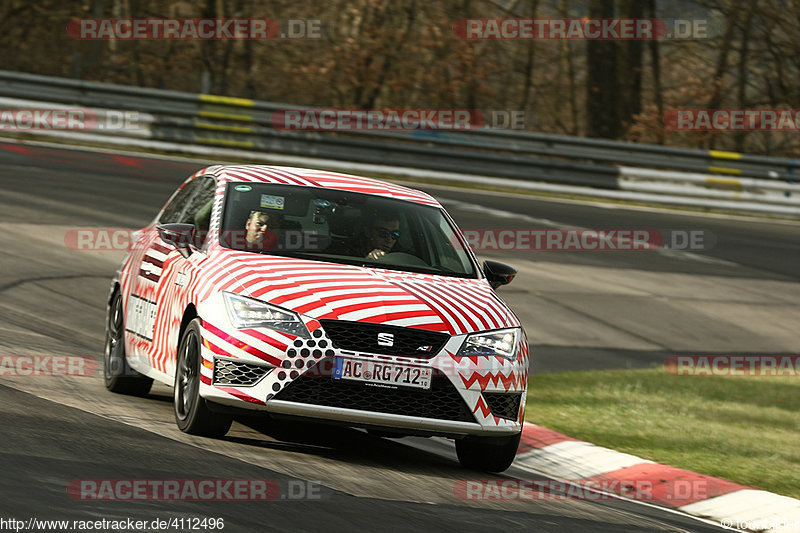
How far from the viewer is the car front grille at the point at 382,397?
281 inches

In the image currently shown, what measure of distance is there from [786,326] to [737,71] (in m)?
17.7

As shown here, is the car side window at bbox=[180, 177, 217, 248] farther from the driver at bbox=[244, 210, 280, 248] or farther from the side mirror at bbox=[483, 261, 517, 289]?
the side mirror at bbox=[483, 261, 517, 289]

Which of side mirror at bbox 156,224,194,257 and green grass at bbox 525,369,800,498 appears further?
green grass at bbox 525,369,800,498

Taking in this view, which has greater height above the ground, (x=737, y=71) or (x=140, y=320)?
(x=737, y=71)

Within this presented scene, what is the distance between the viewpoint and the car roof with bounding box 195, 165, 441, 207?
8703 millimetres

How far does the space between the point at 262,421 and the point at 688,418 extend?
13.0ft

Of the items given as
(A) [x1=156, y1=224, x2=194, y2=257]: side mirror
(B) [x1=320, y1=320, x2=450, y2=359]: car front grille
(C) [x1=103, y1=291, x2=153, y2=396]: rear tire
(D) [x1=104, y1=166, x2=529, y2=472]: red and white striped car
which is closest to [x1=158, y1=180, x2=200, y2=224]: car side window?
(D) [x1=104, y1=166, x2=529, y2=472]: red and white striped car

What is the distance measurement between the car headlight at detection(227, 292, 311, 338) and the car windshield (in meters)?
0.74

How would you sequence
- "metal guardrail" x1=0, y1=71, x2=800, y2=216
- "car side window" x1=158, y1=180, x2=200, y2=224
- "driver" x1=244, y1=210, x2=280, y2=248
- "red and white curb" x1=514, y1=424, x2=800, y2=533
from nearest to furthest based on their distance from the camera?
"red and white curb" x1=514, y1=424, x2=800, y2=533 < "driver" x1=244, y1=210, x2=280, y2=248 < "car side window" x1=158, y1=180, x2=200, y2=224 < "metal guardrail" x1=0, y1=71, x2=800, y2=216

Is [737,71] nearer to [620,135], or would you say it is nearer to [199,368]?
[620,135]

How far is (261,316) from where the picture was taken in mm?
7215

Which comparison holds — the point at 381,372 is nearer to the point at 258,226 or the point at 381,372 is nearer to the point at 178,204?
the point at 258,226

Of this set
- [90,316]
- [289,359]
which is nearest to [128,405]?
[289,359]

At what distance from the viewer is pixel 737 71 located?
107 feet
